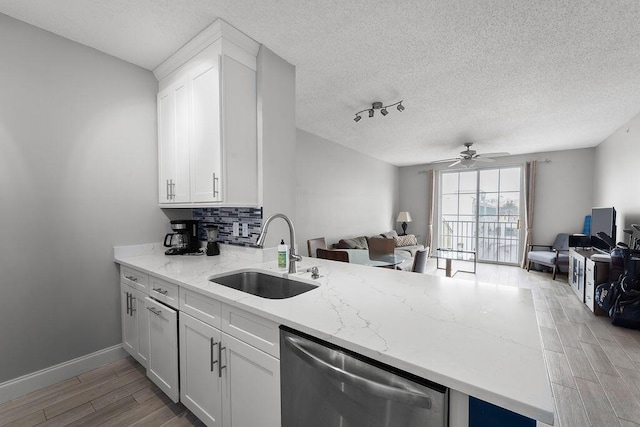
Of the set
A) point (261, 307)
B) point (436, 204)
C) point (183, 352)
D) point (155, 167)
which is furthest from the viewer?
point (436, 204)

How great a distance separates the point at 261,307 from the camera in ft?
3.99

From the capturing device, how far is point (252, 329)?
1.28 meters

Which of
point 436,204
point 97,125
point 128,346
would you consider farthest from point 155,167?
point 436,204

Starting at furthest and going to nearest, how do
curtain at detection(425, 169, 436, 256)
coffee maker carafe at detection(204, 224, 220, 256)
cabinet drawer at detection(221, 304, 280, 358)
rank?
curtain at detection(425, 169, 436, 256) < coffee maker carafe at detection(204, 224, 220, 256) < cabinet drawer at detection(221, 304, 280, 358)

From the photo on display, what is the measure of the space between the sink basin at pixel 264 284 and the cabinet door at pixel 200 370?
0.34m

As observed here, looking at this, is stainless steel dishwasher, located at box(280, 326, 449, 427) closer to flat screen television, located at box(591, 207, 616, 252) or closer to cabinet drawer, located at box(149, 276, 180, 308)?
cabinet drawer, located at box(149, 276, 180, 308)

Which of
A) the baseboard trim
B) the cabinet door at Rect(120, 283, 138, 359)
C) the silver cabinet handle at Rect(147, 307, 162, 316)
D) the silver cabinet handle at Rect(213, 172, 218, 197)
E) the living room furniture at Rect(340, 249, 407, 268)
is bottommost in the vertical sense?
the baseboard trim

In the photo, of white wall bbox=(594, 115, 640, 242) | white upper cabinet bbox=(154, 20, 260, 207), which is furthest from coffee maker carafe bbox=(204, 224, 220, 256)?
white wall bbox=(594, 115, 640, 242)

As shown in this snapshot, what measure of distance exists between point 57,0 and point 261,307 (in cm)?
232

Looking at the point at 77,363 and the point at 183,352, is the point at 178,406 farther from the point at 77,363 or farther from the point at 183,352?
the point at 77,363

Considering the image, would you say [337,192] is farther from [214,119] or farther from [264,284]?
[264,284]

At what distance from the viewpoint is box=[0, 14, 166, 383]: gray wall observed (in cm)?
186

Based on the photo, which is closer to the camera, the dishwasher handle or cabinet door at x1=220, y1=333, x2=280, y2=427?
the dishwasher handle

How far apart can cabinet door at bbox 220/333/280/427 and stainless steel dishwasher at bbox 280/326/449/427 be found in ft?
0.22
